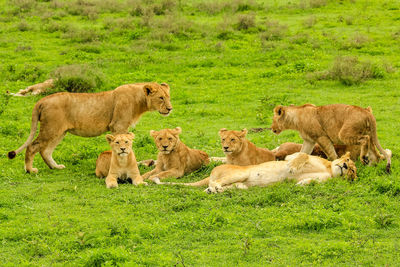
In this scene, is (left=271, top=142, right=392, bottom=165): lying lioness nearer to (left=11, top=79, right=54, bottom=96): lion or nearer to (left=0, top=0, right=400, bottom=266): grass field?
(left=0, top=0, right=400, bottom=266): grass field

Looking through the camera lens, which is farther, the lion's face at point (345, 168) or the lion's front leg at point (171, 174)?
the lion's front leg at point (171, 174)

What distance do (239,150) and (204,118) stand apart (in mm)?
4874

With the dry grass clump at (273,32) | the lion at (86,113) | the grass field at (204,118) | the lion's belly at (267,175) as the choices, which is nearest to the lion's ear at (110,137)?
the grass field at (204,118)

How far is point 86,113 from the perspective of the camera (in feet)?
35.4

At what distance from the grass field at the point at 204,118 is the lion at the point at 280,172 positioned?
280 millimetres

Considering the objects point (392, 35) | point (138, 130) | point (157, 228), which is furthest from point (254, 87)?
point (157, 228)

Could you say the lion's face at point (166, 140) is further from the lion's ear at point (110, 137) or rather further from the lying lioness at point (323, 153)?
the lying lioness at point (323, 153)

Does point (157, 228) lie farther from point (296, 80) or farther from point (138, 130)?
point (296, 80)

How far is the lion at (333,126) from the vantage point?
381 inches

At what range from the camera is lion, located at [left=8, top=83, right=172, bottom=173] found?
34.5 feet

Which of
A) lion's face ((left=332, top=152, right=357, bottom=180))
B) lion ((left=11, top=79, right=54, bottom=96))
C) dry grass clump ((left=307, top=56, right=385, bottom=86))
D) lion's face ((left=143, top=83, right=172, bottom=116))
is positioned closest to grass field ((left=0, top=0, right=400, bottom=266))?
dry grass clump ((left=307, top=56, right=385, bottom=86))

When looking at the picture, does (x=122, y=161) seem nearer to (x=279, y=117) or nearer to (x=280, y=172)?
(x=280, y=172)

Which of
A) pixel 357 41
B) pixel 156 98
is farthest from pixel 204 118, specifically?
pixel 357 41

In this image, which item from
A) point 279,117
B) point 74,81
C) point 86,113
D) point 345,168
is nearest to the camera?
point 345,168
